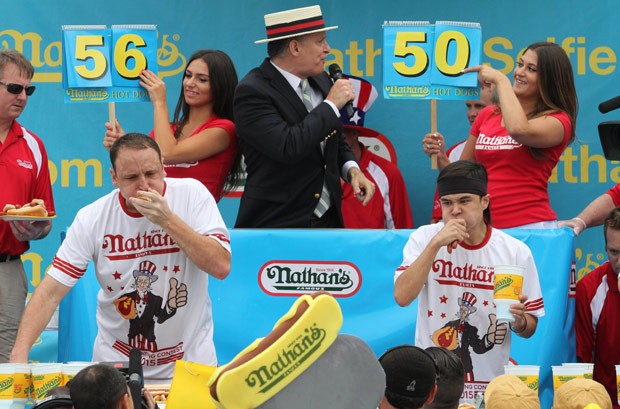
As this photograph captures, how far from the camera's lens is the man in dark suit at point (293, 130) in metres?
5.64

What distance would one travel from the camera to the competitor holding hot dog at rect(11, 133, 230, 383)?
15.2ft

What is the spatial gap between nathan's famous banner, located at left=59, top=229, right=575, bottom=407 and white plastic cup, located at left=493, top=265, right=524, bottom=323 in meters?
1.46

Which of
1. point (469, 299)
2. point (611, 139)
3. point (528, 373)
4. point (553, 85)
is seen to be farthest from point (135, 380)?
point (553, 85)

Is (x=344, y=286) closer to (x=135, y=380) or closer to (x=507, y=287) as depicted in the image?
(x=507, y=287)

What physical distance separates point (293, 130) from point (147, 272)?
1.28 metres

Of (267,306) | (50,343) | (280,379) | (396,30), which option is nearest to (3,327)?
(50,343)

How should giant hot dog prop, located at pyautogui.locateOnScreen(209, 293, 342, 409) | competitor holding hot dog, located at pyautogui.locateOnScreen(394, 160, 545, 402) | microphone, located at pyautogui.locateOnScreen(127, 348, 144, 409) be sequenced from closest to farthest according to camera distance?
giant hot dog prop, located at pyautogui.locateOnScreen(209, 293, 342, 409)
microphone, located at pyautogui.locateOnScreen(127, 348, 144, 409)
competitor holding hot dog, located at pyautogui.locateOnScreen(394, 160, 545, 402)

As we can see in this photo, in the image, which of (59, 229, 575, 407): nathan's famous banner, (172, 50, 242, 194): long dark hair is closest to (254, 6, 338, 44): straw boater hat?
(172, 50, 242, 194): long dark hair

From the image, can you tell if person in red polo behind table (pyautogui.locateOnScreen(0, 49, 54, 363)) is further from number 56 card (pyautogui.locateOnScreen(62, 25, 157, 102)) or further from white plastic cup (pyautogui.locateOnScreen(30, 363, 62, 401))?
white plastic cup (pyautogui.locateOnScreen(30, 363, 62, 401))

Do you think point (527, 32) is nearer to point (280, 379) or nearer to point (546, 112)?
point (546, 112)

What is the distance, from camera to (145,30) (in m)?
6.14

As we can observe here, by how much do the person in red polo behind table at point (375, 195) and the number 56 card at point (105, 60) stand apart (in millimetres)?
1421

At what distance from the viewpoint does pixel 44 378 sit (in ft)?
12.4

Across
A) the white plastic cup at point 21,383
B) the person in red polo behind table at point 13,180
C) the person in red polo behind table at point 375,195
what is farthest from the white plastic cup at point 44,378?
the person in red polo behind table at point 375,195
